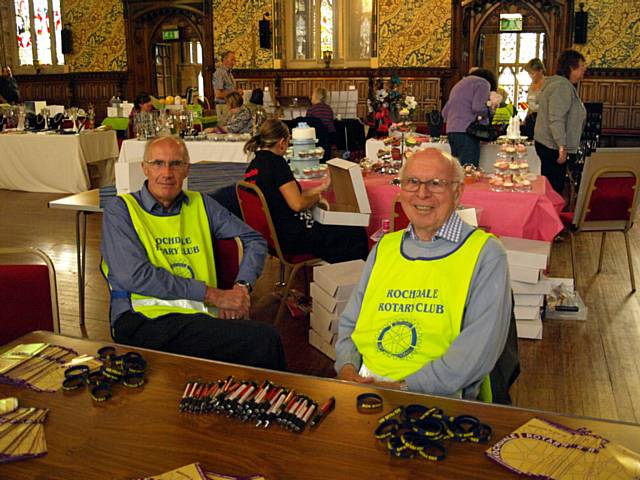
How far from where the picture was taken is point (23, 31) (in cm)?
1702

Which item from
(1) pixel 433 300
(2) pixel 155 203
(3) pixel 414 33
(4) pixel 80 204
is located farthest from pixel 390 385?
(3) pixel 414 33

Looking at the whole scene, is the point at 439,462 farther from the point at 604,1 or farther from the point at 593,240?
the point at 604,1

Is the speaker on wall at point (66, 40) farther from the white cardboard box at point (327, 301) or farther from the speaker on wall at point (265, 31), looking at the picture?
the white cardboard box at point (327, 301)

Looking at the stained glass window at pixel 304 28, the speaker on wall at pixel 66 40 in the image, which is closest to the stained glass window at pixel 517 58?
the stained glass window at pixel 304 28

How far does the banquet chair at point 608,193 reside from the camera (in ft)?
15.3

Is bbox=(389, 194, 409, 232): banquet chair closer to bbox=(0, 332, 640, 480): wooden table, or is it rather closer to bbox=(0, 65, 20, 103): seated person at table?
A: bbox=(0, 332, 640, 480): wooden table

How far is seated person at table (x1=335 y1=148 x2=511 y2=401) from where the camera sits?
1.96 meters

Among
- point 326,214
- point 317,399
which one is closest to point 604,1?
point 326,214

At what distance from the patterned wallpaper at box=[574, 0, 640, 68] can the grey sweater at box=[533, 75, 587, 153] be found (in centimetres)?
762

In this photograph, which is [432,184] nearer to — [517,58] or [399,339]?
[399,339]

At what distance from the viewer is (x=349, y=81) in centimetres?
1427

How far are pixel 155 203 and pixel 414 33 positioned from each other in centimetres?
1191

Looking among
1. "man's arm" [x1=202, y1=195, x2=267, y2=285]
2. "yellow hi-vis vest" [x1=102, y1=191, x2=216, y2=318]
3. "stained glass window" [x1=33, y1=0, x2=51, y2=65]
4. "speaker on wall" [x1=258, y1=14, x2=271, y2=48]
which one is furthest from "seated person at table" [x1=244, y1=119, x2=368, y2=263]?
"stained glass window" [x1=33, y1=0, x2=51, y2=65]

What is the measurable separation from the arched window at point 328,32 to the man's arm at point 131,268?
1218 centimetres
